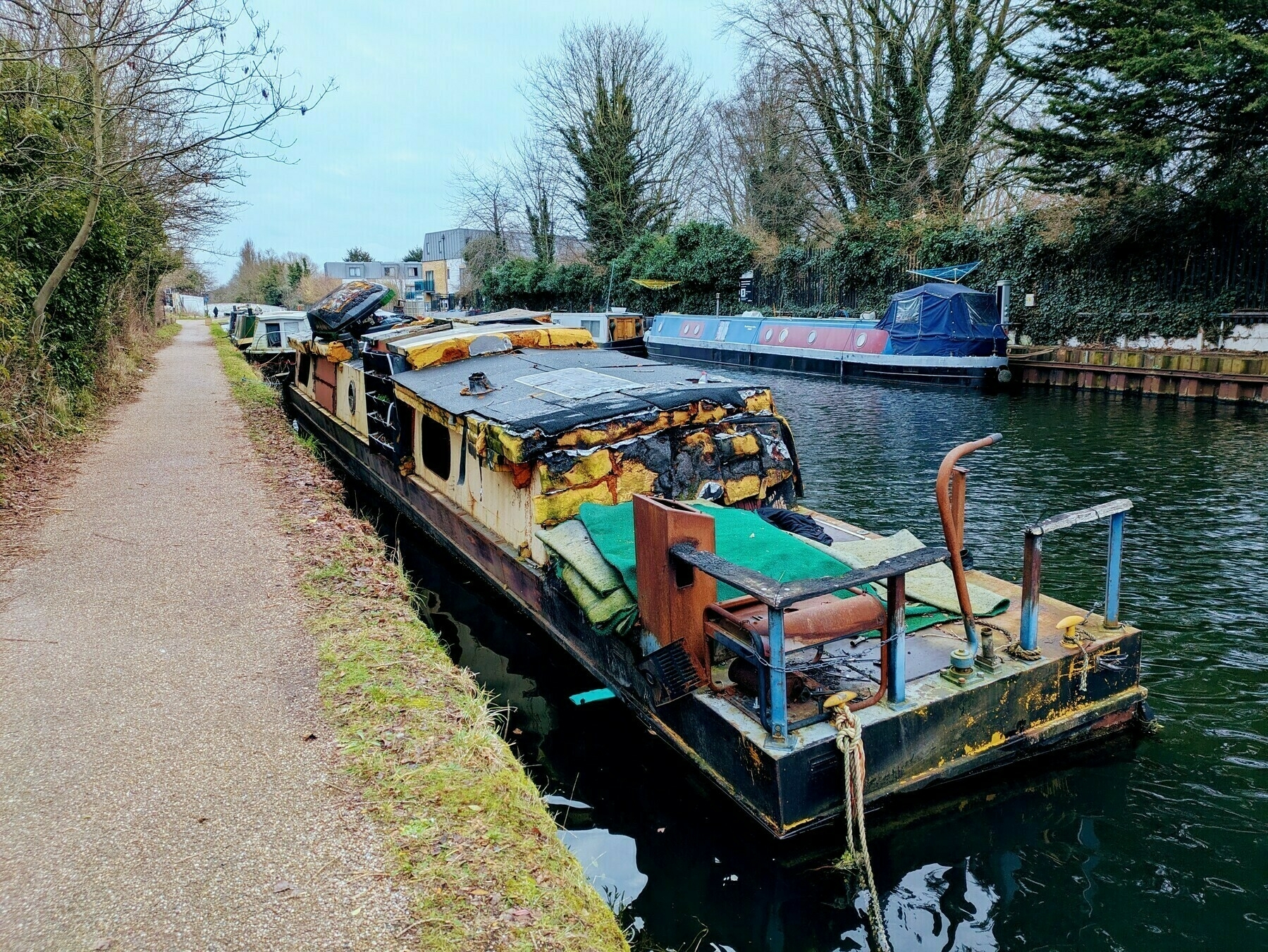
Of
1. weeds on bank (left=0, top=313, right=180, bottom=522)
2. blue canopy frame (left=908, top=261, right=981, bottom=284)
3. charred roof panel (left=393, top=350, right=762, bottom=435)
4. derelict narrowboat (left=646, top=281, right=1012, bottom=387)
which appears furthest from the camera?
blue canopy frame (left=908, top=261, right=981, bottom=284)

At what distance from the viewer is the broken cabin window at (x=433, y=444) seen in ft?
30.9

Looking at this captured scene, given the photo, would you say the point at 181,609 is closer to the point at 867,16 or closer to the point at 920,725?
the point at 920,725

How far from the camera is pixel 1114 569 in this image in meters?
5.17

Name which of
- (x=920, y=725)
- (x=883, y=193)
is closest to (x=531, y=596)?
(x=920, y=725)

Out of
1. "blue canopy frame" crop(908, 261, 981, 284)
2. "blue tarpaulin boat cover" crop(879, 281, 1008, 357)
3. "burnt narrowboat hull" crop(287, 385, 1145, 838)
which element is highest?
"blue canopy frame" crop(908, 261, 981, 284)

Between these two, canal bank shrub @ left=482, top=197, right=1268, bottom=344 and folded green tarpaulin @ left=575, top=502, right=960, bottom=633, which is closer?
folded green tarpaulin @ left=575, top=502, right=960, bottom=633

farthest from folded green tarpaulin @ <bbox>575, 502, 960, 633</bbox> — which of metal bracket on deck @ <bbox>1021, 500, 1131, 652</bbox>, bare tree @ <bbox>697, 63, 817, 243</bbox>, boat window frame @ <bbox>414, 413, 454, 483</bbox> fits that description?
bare tree @ <bbox>697, 63, 817, 243</bbox>

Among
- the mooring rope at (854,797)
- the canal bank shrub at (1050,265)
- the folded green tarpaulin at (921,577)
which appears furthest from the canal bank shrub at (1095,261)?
Result: the mooring rope at (854,797)

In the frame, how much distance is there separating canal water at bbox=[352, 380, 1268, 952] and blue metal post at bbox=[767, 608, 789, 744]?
710 millimetres

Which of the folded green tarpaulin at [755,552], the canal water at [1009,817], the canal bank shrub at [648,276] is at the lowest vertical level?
the canal water at [1009,817]

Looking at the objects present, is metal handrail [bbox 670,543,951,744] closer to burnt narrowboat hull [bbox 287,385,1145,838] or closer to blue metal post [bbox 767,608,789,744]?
blue metal post [bbox 767,608,789,744]

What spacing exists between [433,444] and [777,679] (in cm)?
638

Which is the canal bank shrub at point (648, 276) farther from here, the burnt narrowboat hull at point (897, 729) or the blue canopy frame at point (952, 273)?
the burnt narrowboat hull at point (897, 729)

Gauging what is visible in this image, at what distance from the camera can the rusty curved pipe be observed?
4346 mm
